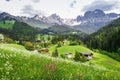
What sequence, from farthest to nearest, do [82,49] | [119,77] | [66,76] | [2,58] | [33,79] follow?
[82,49] < [119,77] < [2,58] < [66,76] < [33,79]

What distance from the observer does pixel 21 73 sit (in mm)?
9961

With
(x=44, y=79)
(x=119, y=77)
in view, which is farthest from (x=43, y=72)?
(x=119, y=77)

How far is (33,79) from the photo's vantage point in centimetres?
959

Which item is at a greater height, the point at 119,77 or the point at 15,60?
the point at 15,60

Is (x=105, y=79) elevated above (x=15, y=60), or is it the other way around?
(x=15, y=60)

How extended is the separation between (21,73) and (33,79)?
0.64 meters

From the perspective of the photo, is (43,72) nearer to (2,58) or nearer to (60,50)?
(2,58)

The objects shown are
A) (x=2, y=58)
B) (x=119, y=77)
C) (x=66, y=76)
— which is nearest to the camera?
(x=66, y=76)

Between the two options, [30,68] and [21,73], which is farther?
[30,68]

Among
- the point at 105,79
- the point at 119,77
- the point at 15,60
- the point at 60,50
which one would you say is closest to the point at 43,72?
the point at 15,60

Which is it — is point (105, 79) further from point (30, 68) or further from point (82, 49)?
point (82, 49)

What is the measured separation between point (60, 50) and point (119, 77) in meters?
188

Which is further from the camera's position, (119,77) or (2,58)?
(119,77)

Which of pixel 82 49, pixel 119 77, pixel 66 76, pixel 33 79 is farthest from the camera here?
pixel 82 49
